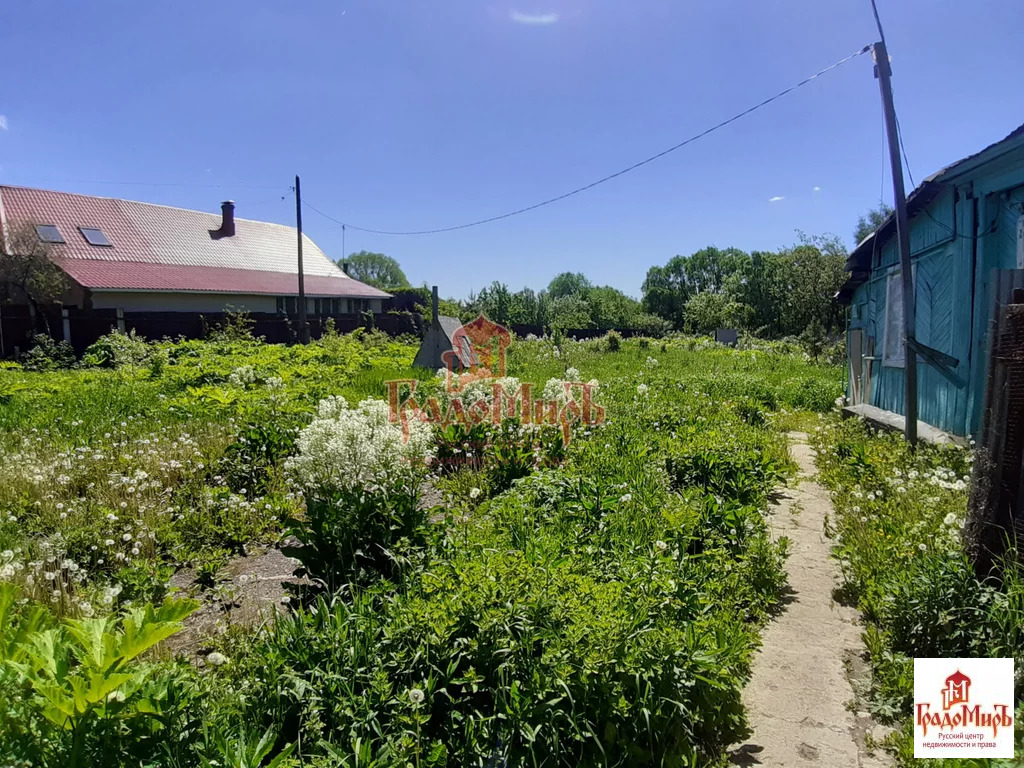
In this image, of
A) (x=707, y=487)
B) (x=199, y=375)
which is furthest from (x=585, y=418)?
(x=199, y=375)

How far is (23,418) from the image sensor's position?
7289 millimetres

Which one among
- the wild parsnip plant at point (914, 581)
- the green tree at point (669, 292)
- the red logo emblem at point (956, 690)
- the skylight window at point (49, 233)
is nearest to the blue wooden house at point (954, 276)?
the wild parsnip plant at point (914, 581)

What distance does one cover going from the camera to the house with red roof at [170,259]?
2112 cm

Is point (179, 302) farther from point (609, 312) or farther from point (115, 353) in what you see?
point (609, 312)

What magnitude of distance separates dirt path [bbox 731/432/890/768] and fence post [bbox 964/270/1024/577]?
0.80 meters

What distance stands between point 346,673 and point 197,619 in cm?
147

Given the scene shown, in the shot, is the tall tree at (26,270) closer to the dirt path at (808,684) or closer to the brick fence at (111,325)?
the brick fence at (111,325)

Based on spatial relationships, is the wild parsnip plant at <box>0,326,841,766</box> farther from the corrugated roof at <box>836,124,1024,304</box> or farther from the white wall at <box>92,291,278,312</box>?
the white wall at <box>92,291,278,312</box>

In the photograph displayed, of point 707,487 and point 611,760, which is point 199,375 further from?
point 611,760

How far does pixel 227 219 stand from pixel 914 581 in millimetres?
32690

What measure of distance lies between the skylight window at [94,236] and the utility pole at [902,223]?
26399 mm

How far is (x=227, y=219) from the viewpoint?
29.7m

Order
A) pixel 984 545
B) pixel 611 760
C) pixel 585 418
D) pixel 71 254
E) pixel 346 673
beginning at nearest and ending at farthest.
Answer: pixel 611 760, pixel 346 673, pixel 984 545, pixel 585 418, pixel 71 254

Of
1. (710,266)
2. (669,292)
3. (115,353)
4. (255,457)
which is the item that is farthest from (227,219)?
(710,266)
